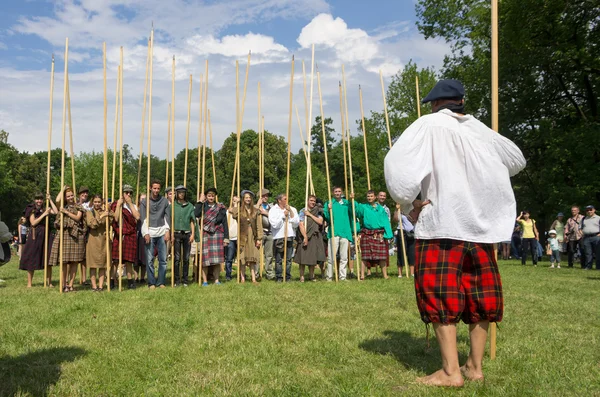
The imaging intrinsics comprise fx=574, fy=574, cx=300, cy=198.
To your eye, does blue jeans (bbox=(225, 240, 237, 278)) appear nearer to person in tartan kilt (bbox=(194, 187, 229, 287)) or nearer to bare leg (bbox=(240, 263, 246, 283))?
bare leg (bbox=(240, 263, 246, 283))

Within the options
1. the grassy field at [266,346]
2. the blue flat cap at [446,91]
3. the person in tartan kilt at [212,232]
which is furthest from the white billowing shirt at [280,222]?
the blue flat cap at [446,91]

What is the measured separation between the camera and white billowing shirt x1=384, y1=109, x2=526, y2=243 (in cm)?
395

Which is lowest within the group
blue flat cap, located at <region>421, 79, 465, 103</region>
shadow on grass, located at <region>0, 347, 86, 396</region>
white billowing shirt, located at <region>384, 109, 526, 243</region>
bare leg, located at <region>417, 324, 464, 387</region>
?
shadow on grass, located at <region>0, 347, 86, 396</region>

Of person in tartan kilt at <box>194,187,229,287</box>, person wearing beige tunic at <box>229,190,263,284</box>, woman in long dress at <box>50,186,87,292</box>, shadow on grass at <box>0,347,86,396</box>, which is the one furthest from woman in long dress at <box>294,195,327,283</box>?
shadow on grass at <box>0,347,86,396</box>

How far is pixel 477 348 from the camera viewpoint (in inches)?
162

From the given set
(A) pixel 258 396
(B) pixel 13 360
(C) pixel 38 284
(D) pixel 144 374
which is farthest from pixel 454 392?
(C) pixel 38 284

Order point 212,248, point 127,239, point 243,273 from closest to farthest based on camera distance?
point 127,239 < point 212,248 < point 243,273

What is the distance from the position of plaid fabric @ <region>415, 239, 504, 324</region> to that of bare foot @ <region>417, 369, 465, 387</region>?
0.39m

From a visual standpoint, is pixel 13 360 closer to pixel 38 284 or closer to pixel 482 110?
pixel 38 284

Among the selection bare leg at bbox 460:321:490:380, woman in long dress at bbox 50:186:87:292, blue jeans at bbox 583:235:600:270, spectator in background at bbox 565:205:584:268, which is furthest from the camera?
spectator in background at bbox 565:205:584:268

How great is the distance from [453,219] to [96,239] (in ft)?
26.2

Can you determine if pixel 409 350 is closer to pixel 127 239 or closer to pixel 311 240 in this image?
pixel 311 240

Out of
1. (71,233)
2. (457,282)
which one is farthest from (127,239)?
(457,282)

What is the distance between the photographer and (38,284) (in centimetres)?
1168
